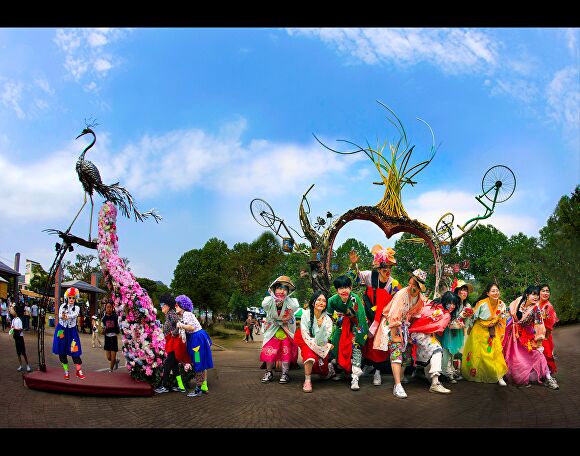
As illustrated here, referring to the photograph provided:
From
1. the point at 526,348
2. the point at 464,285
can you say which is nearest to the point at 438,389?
the point at 526,348

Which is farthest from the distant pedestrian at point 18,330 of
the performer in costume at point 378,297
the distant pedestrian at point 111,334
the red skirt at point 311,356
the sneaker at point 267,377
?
the performer in costume at point 378,297

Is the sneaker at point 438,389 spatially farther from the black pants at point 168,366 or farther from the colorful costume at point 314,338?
the black pants at point 168,366

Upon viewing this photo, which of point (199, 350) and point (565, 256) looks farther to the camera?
point (565, 256)

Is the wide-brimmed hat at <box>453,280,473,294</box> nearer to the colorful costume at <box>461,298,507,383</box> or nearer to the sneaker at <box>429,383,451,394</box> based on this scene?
the colorful costume at <box>461,298,507,383</box>

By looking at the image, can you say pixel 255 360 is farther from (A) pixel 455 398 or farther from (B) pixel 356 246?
(B) pixel 356 246

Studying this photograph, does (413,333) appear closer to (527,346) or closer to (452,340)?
(452,340)

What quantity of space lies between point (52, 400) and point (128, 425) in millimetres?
2047

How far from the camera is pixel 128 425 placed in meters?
5.53

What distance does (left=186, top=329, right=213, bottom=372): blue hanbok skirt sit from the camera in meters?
7.31

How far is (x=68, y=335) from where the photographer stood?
7.95 metres

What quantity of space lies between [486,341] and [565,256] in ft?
71.4

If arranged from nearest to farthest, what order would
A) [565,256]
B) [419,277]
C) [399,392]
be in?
[399,392], [419,277], [565,256]

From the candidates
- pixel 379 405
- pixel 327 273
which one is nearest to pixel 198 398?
pixel 379 405

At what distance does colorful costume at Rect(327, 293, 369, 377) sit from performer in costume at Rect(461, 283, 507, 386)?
2.29m
